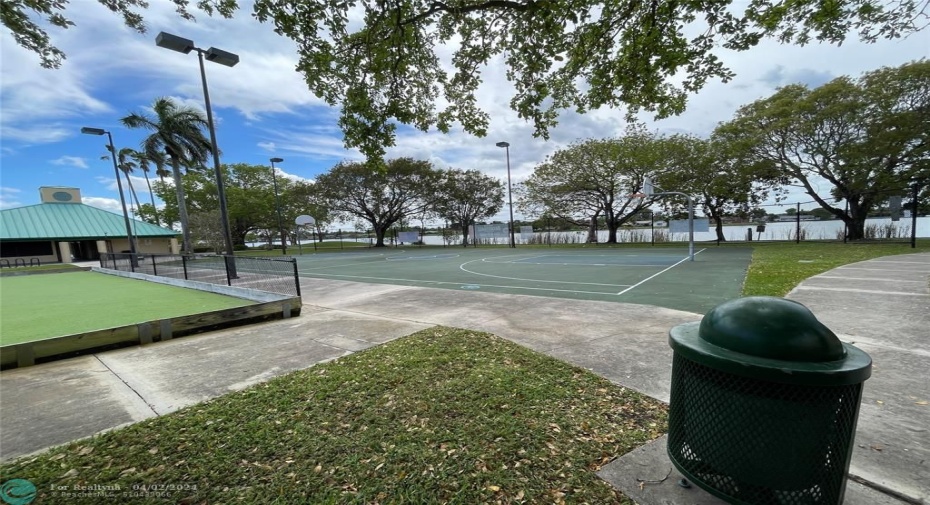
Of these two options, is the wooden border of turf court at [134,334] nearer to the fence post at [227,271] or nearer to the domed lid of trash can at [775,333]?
the fence post at [227,271]

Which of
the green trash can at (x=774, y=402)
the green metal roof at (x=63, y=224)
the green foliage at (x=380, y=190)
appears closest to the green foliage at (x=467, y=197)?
the green foliage at (x=380, y=190)

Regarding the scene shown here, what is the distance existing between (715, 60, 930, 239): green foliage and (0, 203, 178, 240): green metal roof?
1989 inches

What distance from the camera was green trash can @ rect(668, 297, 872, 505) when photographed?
60.3 inches

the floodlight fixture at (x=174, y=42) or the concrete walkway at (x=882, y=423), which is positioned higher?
the floodlight fixture at (x=174, y=42)

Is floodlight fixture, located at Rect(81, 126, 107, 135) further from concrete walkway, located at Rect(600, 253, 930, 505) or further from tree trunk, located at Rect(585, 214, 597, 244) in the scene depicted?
tree trunk, located at Rect(585, 214, 597, 244)

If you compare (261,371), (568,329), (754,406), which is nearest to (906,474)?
(754,406)

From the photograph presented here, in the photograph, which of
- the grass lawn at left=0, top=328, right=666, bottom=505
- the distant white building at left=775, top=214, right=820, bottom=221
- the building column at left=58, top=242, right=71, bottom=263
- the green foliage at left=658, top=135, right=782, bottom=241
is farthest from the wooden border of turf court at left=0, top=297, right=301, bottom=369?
the building column at left=58, top=242, right=71, bottom=263

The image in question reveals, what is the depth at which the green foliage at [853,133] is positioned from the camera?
17.6 metres

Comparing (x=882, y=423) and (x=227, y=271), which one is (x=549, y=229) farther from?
(x=882, y=423)

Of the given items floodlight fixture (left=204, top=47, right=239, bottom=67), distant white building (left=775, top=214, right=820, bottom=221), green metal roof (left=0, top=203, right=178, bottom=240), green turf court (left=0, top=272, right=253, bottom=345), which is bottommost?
green turf court (left=0, top=272, right=253, bottom=345)

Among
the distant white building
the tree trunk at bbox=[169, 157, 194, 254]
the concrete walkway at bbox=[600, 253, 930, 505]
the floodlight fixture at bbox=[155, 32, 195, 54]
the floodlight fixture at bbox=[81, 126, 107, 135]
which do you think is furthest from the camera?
the tree trunk at bbox=[169, 157, 194, 254]

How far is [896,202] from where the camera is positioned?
16.5 metres

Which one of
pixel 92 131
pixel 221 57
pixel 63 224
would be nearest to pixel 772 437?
pixel 221 57

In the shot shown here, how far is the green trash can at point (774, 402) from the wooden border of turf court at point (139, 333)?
6447mm
